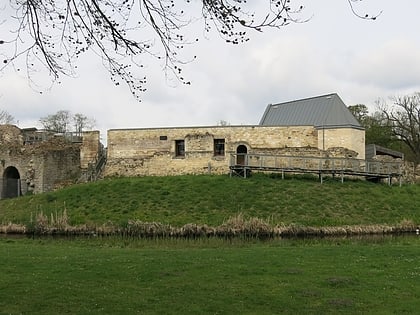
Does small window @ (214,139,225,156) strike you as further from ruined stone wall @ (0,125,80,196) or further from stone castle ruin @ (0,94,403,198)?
ruined stone wall @ (0,125,80,196)

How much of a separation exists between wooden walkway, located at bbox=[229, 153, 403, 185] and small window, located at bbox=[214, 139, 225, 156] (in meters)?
2.21

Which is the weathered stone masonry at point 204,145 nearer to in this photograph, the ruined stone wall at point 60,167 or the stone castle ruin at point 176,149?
the stone castle ruin at point 176,149

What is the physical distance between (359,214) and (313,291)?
15.2 meters

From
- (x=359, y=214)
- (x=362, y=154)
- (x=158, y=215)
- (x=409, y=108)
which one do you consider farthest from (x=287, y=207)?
(x=409, y=108)

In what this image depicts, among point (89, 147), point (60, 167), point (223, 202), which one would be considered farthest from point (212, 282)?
point (89, 147)

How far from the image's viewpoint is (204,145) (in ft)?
101

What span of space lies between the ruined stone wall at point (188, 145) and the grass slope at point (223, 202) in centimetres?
349

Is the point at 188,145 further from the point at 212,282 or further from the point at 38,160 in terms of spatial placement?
the point at 212,282

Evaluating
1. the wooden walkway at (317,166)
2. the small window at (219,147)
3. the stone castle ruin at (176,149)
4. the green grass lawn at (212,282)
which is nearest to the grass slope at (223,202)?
the wooden walkway at (317,166)

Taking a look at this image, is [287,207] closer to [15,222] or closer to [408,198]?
[408,198]

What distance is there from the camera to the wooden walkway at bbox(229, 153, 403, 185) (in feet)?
87.6

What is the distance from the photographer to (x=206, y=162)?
30547 millimetres

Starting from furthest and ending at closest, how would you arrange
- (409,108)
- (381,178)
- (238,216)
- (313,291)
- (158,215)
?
(409,108) → (381,178) → (158,215) → (238,216) → (313,291)

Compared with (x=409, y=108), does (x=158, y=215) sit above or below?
below
